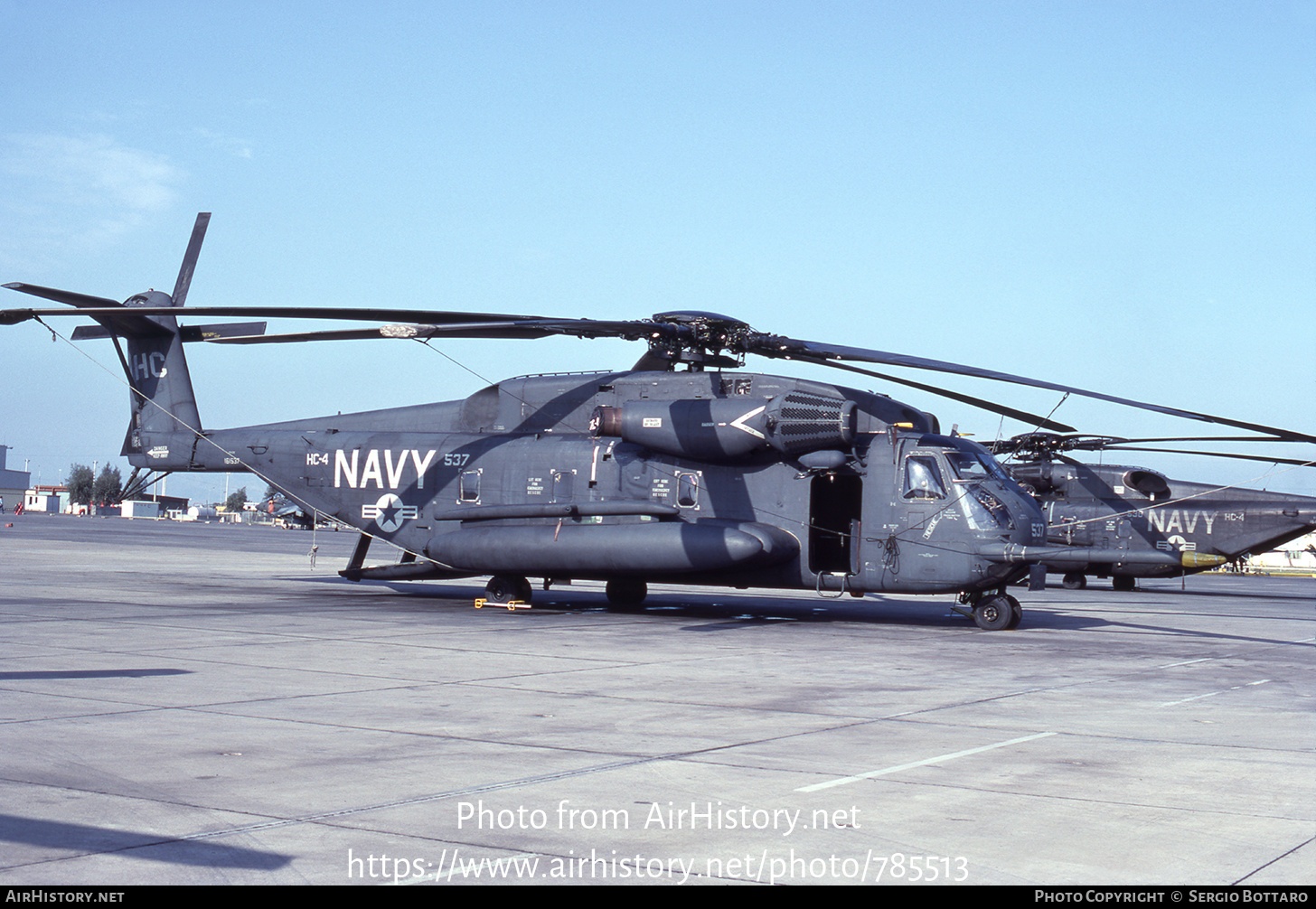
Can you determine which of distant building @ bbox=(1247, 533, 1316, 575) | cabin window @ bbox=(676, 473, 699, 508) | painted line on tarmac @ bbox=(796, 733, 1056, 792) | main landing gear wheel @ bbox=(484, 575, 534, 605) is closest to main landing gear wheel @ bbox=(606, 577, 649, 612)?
main landing gear wheel @ bbox=(484, 575, 534, 605)

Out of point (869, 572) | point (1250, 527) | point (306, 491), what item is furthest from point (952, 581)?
point (1250, 527)

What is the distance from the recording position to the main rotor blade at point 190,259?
22.9 metres

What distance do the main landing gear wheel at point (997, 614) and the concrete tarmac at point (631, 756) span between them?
2.11m

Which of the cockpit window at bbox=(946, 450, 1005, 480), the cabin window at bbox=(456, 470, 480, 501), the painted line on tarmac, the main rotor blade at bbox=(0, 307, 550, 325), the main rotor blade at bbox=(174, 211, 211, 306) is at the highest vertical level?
the main rotor blade at bbox=(174, 211, 211, 306)

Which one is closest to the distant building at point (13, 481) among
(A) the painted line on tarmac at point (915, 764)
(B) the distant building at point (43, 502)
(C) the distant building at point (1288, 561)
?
(B) the distant building at point (43, 502)

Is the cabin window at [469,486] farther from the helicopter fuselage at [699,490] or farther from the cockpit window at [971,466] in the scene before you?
the cockpit window at [971,466]

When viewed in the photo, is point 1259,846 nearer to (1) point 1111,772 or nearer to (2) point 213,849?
(1) point 1111,772

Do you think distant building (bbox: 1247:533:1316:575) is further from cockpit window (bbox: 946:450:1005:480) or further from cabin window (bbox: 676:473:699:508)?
cabin window (bbox: 676:473:699:508)

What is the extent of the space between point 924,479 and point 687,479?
390 cm

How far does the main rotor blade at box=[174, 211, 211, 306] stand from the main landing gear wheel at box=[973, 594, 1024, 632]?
15953 mm

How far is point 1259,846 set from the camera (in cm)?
564

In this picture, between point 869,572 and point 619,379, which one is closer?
point 869,572

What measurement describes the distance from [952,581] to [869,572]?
1.31m

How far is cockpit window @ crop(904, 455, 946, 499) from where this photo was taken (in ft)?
61.7
